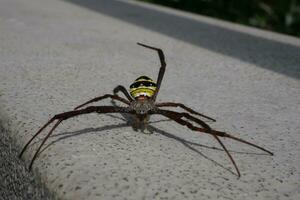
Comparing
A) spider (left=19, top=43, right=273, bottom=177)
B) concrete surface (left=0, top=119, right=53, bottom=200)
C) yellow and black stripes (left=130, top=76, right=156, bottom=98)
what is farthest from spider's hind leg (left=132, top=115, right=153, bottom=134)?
concrete surface (left=0, top=119, right=53, bottom=200)

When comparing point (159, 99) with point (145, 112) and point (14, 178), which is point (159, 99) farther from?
point (14, 178)

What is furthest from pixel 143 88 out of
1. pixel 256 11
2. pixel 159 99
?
pixel 256 11

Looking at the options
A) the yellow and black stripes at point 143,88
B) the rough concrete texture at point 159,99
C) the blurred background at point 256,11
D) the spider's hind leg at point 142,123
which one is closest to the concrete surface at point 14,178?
the rough concrete texture at point 159,99

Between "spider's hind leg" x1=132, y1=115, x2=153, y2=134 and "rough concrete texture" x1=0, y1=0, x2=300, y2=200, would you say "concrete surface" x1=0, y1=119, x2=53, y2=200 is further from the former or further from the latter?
"spider's hind leg" x1=132, y1=115, x2=153, y2=134

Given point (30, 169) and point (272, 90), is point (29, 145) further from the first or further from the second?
point (272, 90)

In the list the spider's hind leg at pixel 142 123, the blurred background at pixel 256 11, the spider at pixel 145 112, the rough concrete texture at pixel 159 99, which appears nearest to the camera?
the rough concrete texture at pixel 159 99

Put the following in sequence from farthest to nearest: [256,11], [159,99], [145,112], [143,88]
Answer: [256,11] → [159,99] → [143,88] → [145,112]

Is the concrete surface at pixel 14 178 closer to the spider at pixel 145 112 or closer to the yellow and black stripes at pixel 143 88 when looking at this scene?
the spider at pixel 145 112
